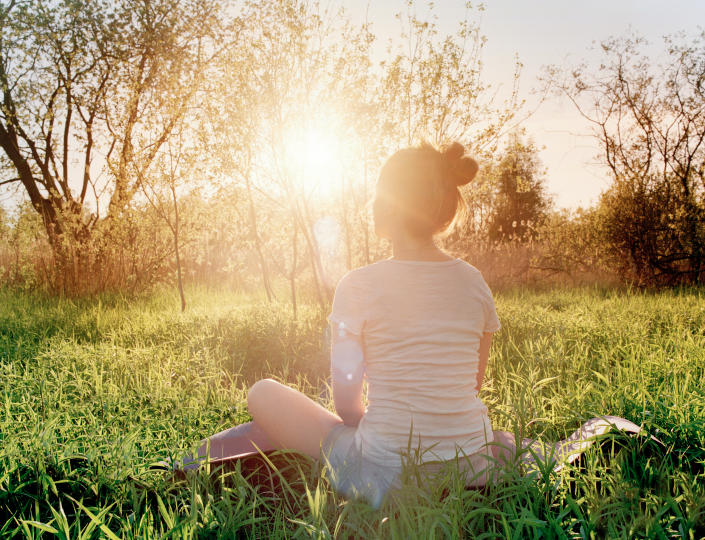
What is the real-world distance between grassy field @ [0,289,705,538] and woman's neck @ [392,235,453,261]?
821 millimetres

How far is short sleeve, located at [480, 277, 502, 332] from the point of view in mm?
1980

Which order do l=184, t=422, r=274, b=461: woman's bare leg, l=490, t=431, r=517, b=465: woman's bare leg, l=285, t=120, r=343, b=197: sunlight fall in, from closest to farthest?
l=490, t=431, r=517, b=465: woman's bare leg
l=184, t=422, r=274, b=461: woman's bare leg
l=285, t=120, r=343, b=197: sunlight

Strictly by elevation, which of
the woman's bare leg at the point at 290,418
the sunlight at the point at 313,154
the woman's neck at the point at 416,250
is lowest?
the woman's bare leg at the point at 290,418

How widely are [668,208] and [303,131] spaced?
8553mm

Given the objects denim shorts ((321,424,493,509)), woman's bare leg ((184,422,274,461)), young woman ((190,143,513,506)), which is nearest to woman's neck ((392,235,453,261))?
young woman ((190,143,513,506))

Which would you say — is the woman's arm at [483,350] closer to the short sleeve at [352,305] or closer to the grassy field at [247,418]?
the grassy field at [247,418]

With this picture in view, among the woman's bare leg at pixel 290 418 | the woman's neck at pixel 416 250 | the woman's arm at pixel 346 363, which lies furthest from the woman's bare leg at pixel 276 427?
the woman's neck at pixel 416 250

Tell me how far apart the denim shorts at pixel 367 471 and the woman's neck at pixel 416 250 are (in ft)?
2.47

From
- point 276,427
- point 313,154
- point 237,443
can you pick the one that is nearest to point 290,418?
point 276,427

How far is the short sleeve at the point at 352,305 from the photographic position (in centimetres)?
188

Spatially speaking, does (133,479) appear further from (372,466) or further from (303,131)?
(303,131)

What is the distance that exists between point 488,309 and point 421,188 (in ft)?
1.82

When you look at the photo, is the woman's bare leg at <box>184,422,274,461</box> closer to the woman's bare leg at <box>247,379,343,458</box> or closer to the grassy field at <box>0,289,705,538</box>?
the woman's bare leg at <box>247,379,343,458</box>

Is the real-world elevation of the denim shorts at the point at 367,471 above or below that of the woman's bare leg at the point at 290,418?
below
